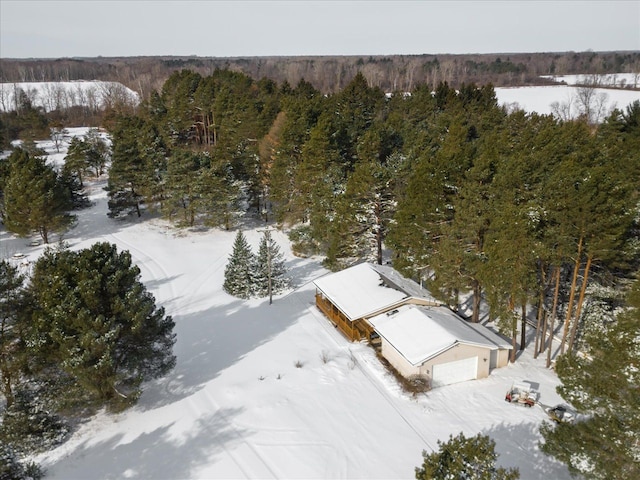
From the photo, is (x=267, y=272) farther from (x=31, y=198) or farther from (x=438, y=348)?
(x=31, y=198)

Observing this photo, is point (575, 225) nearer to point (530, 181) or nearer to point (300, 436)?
point (530, 181)

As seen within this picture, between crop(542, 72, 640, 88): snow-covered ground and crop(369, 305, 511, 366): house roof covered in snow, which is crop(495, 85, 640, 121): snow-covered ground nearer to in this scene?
crop(542, 72, 640, 88): snow-covered ground

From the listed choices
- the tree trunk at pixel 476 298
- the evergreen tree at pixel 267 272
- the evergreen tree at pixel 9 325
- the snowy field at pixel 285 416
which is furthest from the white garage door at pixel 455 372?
the evergreen tree at pixel 9 325

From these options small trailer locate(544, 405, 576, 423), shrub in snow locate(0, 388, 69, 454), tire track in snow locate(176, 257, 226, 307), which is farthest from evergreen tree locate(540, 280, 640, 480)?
tire track in snow locate(176, 257, 226, 307)

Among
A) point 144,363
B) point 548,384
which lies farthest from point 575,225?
point 144,363

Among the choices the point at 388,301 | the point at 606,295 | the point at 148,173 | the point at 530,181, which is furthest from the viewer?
the point at 148,173

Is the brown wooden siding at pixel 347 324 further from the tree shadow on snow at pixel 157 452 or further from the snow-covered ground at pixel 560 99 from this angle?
the snow-covered ground at pixel 560 99
